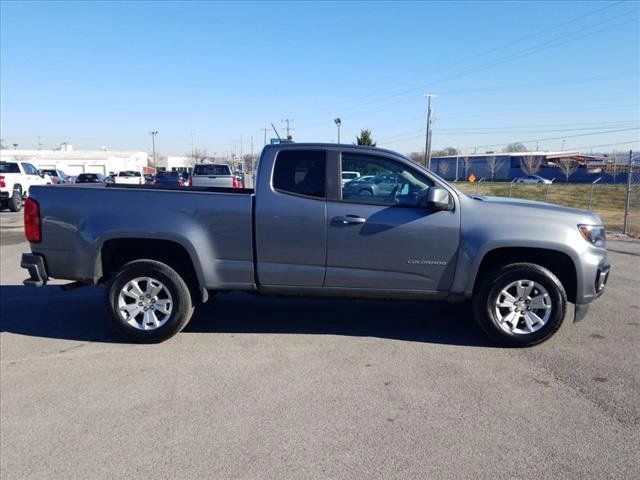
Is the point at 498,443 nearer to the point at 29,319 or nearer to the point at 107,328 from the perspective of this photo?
the point at 107,328

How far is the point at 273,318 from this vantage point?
5805mm

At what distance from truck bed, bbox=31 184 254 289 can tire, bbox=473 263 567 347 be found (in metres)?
2.34

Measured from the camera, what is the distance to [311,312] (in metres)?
6.04

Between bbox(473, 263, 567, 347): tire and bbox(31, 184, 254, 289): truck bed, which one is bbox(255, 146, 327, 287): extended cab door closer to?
bbox(31, 184, 254, 289): truck bed

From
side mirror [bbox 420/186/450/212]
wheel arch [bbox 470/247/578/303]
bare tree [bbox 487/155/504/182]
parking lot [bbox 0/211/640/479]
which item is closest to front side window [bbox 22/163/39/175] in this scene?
parking lot [bbox 0/211/640/479]

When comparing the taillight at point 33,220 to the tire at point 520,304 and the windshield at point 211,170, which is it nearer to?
the tire at point 520,304

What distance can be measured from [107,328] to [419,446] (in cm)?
380

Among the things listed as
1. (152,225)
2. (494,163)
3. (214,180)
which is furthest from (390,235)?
(494,163)

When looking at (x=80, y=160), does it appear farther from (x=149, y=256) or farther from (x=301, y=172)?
(x=301, y=172)

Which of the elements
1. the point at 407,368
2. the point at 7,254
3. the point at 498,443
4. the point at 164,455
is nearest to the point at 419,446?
the point at 498,443

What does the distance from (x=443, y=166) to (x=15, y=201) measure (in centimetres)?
8886

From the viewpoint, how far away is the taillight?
4.97 m

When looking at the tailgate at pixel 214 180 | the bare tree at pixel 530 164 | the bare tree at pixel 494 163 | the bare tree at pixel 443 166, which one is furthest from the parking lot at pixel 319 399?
the bare tree at pixel 443 166

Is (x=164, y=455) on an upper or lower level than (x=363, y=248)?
lower
